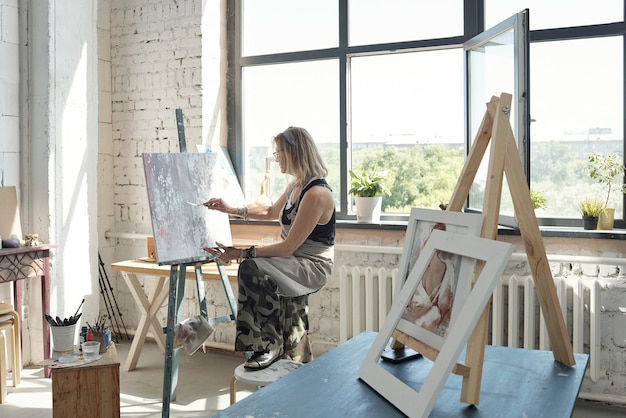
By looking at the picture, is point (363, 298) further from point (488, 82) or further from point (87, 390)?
point (87, 390)

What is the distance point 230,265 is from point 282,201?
65 cm

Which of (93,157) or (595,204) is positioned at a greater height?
(93,157)

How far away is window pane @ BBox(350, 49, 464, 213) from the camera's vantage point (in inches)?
180

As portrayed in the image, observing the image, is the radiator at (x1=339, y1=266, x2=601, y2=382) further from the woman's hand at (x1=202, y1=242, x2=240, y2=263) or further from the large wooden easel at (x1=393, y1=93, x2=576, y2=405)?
the large wooden easel at (x1=393, y1=93, x2=576, y2=405)

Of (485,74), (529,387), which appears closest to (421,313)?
(529,387)

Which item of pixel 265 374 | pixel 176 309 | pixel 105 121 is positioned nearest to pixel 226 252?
pixel 176 309

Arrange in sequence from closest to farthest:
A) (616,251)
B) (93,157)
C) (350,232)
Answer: (616,251) < (350,232) < (93,157)

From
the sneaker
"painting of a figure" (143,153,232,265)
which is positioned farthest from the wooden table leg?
→ the sneaker

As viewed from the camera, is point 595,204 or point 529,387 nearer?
point 529,387

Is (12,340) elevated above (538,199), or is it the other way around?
(538,199)

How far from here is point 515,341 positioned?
3.94 m

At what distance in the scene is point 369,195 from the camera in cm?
464

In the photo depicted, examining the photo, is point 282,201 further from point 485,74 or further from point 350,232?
point 485,74

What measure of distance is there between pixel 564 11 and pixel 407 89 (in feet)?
3.61
